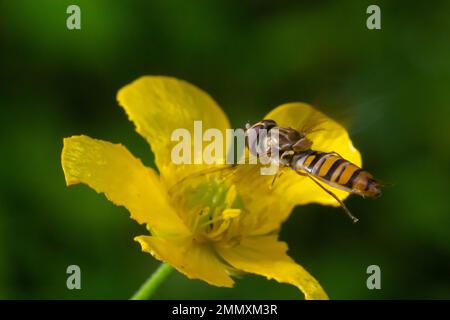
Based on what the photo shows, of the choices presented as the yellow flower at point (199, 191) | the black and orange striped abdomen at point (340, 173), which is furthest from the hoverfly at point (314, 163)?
the yellow flower at point (199, 191)

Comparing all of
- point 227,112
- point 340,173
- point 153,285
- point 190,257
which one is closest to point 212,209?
point 190,257

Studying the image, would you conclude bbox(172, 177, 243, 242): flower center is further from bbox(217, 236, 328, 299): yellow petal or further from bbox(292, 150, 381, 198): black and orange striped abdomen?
bbox(292, 150, 381, 198): black and orange striped abdomen

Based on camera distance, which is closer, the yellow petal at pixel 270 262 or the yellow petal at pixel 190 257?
the yellow petal at pixel 190 257

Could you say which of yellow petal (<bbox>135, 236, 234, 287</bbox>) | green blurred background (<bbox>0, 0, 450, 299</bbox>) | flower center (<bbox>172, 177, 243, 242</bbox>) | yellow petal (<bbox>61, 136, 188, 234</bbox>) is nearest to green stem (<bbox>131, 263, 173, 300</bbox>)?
yellow petal (<bbox>135, 236, 234, 287</bbox>)

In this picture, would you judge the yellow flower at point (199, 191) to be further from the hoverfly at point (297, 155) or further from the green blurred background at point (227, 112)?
the green blurred background at point (227, 112)

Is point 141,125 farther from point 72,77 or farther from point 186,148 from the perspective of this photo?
point 72,77

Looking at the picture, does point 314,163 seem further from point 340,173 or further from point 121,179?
point 121,179
